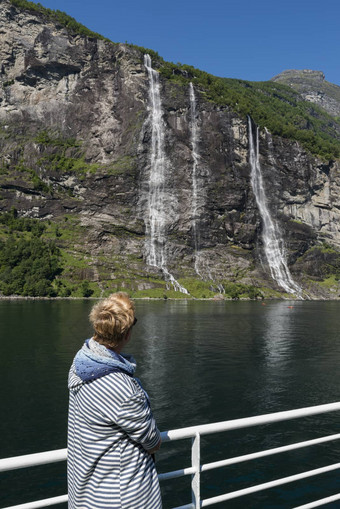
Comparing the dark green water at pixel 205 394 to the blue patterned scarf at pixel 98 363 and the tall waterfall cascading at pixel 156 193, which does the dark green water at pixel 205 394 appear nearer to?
the blue patterned scarf at pixel 98 363

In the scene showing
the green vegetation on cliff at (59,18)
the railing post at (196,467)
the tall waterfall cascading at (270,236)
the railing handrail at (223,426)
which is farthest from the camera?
the green vegetation on cliff at (59,18)

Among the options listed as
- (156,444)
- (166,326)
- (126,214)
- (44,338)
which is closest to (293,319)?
(166,326)

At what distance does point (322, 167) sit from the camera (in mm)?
172375

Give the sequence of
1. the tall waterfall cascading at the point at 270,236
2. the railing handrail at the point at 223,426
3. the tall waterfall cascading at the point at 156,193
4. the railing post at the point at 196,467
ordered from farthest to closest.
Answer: the tall waterfall cascading at the point at 270,236, the tall waterfall cascading at the point at 156,193, the railing post at the point at 196,467, the railing handrail at the point at 223,426

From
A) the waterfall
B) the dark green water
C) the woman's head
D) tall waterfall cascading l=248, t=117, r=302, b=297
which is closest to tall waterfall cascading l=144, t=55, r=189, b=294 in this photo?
the waterfall

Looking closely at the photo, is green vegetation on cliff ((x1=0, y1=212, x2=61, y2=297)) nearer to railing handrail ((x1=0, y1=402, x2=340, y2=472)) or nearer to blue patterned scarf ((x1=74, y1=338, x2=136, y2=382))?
railing handrail ((x1=0, y1=402, x2=340, y2=472))

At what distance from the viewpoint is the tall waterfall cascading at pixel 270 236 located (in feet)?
466

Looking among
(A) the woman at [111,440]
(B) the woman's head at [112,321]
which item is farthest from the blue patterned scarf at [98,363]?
(B) the woman's head at [112,321]

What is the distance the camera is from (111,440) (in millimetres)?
3566

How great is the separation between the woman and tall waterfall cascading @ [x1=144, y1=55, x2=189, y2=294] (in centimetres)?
12762

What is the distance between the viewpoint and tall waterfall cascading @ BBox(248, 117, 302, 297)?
142 m

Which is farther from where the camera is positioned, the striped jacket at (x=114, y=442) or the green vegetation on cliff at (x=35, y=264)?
the green vegetation on cliff at (x=35, y=264)

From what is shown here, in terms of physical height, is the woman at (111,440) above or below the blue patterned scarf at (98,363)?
below

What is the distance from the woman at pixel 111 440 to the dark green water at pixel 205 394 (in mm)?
10441
